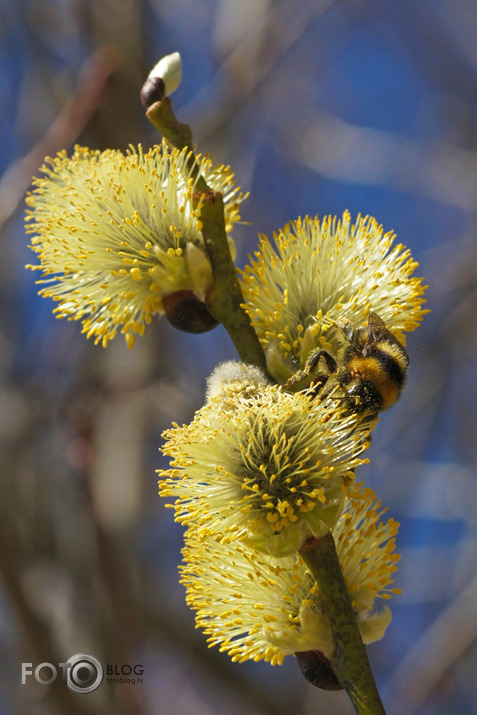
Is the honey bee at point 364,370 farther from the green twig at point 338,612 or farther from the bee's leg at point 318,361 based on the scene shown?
the green twig at point 338,612

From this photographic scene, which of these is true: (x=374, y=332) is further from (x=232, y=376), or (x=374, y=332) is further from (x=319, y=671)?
(x=319, y=671)

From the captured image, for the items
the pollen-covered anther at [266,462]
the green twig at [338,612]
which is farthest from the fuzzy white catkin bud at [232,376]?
the green twig at [338,612]

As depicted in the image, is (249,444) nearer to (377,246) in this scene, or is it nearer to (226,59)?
(377,246)

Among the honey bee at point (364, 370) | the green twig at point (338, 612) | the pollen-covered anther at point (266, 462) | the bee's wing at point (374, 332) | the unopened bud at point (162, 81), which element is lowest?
the green twig at point (338, 612)

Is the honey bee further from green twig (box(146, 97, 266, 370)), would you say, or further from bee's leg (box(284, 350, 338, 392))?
green twig (box(146, 97, 266, 370))

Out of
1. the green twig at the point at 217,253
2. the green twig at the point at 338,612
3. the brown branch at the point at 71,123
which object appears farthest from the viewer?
the brown branch at the point at 71,123
